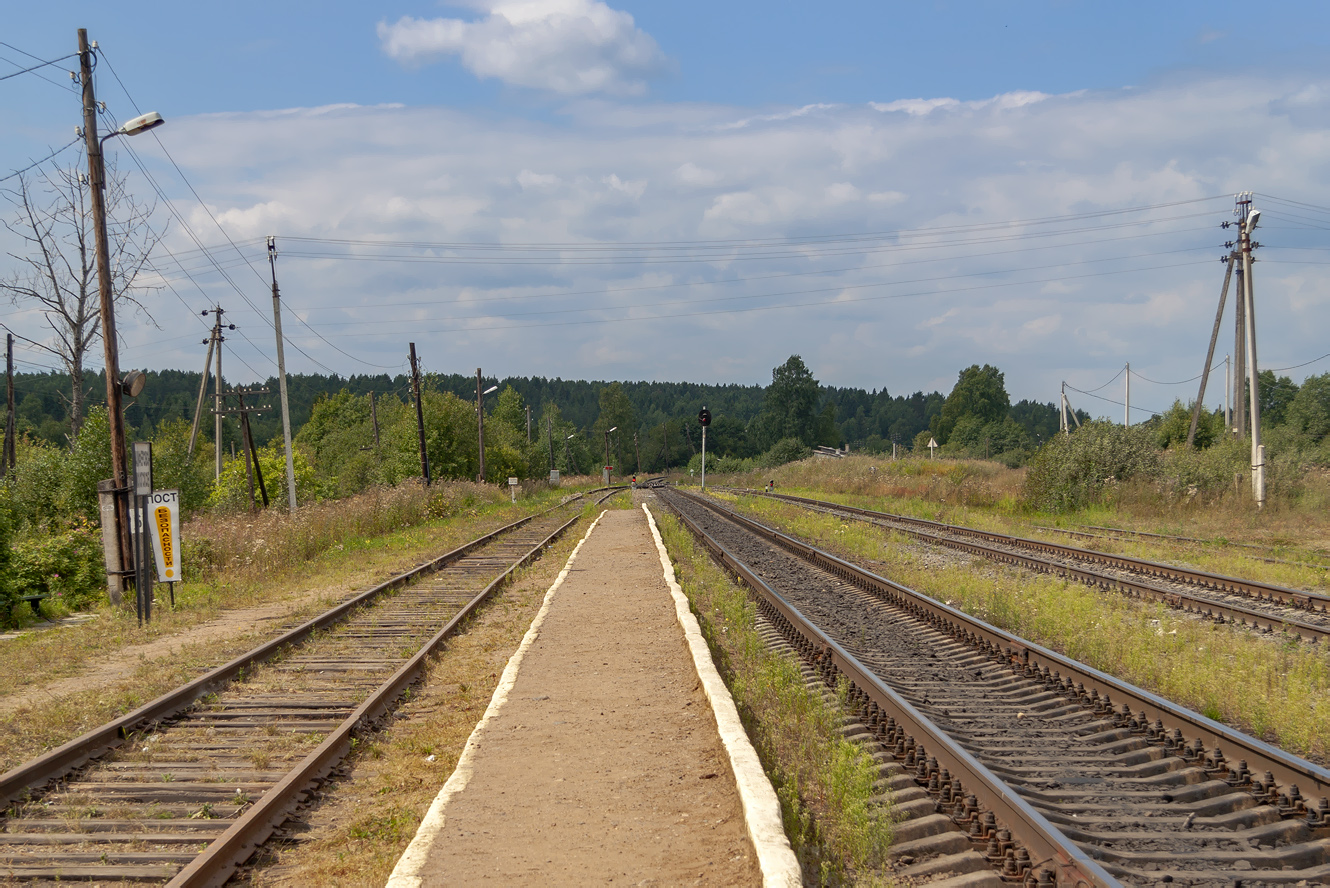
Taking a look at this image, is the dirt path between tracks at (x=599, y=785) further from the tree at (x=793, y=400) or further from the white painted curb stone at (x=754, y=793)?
the tree at (x=793, y=400)

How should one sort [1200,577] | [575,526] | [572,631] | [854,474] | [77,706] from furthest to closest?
1. [854,474]
2. [575,526]
3. [1200,577]
4. [572,631]
5. [77,706]

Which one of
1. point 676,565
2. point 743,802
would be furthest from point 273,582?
point 743,802

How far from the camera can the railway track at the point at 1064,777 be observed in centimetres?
438

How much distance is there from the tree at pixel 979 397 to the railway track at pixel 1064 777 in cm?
12640

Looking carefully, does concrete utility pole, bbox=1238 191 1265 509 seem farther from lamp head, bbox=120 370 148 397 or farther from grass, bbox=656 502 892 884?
lamp head, bbox=120 370 148 397

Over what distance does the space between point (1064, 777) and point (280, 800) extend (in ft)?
15.6

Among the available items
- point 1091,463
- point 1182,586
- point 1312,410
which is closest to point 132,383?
point 1182,586

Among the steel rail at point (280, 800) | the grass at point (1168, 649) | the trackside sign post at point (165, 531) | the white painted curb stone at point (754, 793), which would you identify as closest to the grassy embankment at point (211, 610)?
the trackside sign post at point (165, 531)

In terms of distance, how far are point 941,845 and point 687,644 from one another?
17.9 feet

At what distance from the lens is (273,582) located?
17250 mm

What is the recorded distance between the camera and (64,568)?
16.3 m

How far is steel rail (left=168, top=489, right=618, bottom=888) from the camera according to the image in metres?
4.54

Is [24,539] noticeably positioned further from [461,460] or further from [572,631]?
[461,460]

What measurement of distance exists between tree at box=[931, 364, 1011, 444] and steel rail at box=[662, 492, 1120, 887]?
4978 inches
